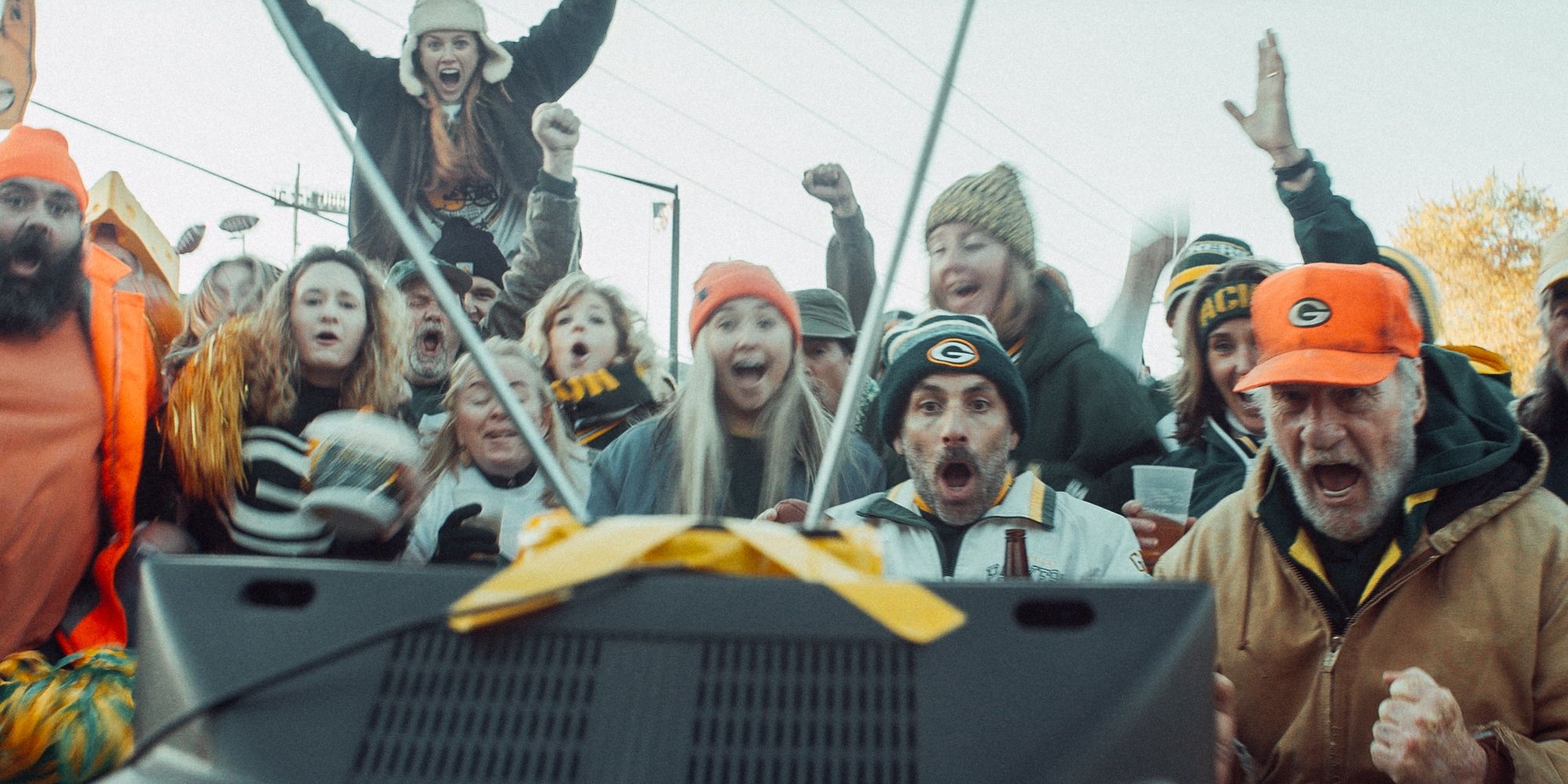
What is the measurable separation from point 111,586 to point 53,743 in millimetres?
668

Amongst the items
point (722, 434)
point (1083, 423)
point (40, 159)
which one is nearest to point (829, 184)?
point (722, 434)

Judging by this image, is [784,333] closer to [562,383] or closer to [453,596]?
[562,383]

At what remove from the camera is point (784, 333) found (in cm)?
259

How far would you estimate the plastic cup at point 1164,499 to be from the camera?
2.24m

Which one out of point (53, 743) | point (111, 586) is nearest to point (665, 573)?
point (53, 743)

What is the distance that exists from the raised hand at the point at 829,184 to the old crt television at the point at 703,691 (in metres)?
2.42

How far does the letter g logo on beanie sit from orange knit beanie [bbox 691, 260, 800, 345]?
1082mm

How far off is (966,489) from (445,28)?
5.79 ft

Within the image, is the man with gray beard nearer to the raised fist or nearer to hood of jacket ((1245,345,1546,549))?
hood of jacket ((1245,345,1546,549))

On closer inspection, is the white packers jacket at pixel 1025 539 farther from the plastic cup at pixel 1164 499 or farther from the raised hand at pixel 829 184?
the raised hand at pixel 829 184

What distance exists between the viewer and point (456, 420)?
267 cm

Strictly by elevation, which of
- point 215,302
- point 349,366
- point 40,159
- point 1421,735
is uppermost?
point 40,159

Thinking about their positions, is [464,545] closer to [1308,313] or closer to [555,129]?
[555,129]

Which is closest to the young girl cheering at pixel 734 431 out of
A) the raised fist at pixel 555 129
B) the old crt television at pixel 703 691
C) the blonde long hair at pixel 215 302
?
the raised fist at pixel 555 129
